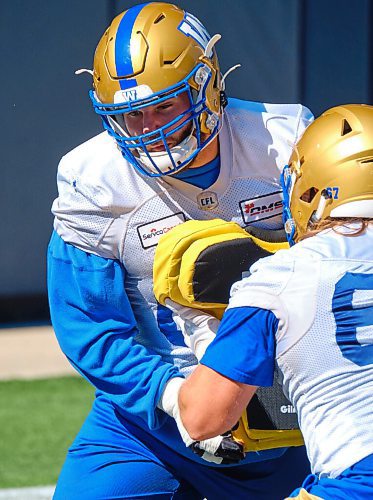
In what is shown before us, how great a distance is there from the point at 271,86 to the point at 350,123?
17.7 feet

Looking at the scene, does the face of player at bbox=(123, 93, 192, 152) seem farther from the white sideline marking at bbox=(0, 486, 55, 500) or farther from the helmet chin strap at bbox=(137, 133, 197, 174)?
the white sideline marking at bbox=(0, 486, 55, 500)

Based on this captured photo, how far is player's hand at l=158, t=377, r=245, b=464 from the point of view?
282 cm

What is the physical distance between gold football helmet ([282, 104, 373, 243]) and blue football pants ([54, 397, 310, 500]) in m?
0.87

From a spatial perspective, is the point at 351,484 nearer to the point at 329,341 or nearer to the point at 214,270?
the point at 329,341

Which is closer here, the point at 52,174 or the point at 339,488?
the point at 339,488

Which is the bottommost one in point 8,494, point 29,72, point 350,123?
point 8,494

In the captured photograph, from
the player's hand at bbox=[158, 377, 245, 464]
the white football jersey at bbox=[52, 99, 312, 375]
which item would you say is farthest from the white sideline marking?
the player's hand at bbox=[158, 377, 245, 464]

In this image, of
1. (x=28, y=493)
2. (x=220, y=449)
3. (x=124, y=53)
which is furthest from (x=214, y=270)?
(x=28, y=493)

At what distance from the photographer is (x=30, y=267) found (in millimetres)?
7824

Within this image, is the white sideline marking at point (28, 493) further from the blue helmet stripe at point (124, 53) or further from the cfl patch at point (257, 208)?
the blue helmet stripe at point (124, 53)

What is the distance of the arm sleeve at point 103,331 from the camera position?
3.00 metres

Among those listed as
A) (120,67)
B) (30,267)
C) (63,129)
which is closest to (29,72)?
(63,129)

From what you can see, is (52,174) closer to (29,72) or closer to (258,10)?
(29,72)

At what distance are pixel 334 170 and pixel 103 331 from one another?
2.89 ft
